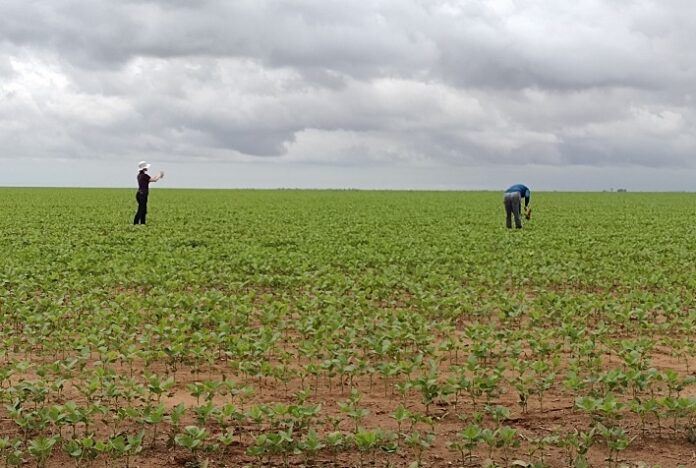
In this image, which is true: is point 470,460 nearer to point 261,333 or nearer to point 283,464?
point 283,464

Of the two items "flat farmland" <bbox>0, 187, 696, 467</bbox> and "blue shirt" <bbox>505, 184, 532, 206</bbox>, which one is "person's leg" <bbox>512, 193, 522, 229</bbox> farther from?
"flat farmland" <bbox>0, 187, 696, 467</bbox>

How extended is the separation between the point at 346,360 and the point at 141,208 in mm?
22049

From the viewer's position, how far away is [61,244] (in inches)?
795

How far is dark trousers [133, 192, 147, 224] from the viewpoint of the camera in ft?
85.9

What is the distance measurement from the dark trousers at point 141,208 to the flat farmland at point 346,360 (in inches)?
328

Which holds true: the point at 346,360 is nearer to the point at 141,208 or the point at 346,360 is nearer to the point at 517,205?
the point at 517,205

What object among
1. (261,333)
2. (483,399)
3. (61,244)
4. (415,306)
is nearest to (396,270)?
(415,306)

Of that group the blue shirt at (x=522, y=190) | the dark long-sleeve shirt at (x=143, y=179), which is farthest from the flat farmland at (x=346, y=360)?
the dark long-sleeve shirt at (x=143, y=179)

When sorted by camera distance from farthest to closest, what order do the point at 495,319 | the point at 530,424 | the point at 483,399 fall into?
the point at 495,319, the point at 483,399, the point at 530,424

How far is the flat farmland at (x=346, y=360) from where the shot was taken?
5.41 meters

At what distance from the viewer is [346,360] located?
23.5 feet

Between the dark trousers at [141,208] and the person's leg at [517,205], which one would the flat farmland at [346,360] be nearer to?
the person's leg at [517,205]

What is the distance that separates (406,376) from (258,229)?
19.8 metres

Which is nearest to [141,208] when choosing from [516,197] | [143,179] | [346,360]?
[143,179]
